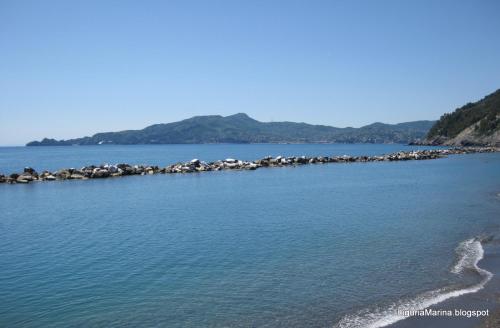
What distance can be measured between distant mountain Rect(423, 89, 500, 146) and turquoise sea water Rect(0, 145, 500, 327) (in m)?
126

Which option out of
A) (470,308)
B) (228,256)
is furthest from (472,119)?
(470,308)

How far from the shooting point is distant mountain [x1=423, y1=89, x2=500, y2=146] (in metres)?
149

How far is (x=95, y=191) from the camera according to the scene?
44.3 metres

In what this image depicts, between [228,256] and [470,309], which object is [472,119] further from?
[470,309]

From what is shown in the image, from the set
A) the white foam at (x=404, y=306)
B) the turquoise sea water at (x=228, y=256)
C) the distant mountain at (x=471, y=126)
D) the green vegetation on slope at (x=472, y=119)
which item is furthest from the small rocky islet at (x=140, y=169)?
the green vegetation on slope at (x=472, y=119)

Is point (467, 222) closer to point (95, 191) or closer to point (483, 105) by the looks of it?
point (95, 191)

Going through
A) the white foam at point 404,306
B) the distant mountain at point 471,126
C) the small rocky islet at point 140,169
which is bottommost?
the white foam at point 404,306

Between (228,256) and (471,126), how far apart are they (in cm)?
16361

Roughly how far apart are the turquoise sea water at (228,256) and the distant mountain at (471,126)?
126 metres

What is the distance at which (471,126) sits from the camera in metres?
161

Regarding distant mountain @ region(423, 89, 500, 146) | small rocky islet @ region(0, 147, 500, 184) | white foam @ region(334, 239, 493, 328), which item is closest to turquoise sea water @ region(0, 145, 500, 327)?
white foam @ region(334, 239, 493, 328)

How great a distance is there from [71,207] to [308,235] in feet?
65.6

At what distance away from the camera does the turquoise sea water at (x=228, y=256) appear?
1391 cm

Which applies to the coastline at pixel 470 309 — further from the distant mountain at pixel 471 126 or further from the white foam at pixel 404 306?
the distant mountain at pixel 471 126
